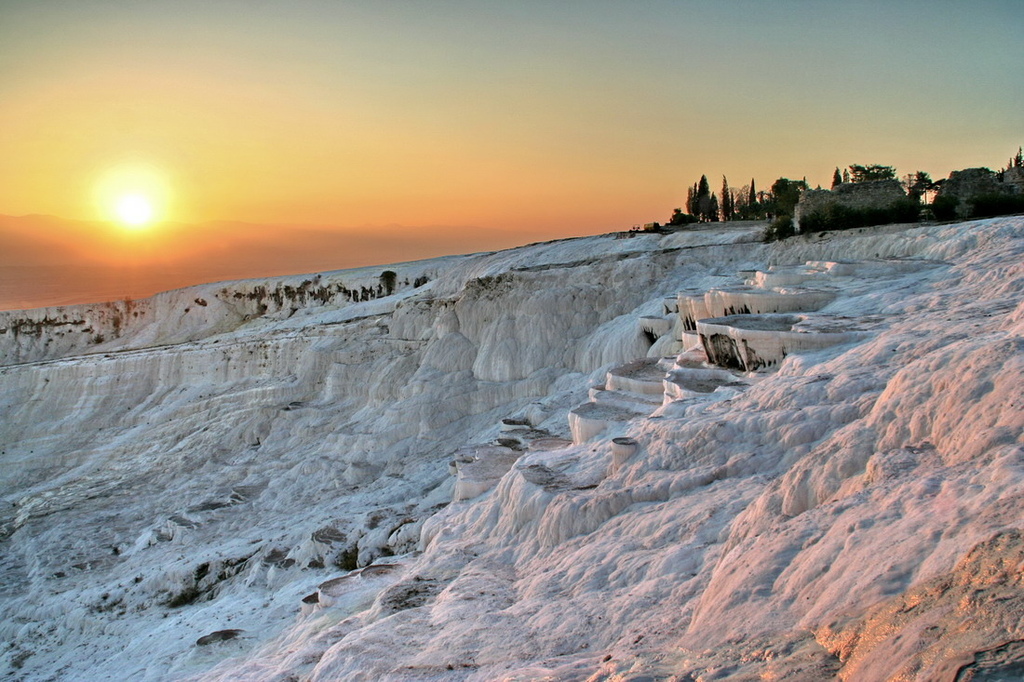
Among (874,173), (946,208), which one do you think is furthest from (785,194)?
(946,208)

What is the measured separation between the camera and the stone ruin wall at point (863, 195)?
941 inches

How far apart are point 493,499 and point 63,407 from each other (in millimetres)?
25881

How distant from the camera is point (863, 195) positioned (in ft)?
78.9

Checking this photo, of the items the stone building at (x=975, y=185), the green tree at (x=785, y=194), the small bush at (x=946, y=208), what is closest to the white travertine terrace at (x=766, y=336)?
the small bush at (x=946, y=208)

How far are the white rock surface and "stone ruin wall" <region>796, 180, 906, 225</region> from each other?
219 centimetres

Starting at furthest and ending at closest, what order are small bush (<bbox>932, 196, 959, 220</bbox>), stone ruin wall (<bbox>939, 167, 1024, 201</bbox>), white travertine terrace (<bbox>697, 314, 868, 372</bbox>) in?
1. stone ruin wall (<bbox>939, 167, 1024, 201</bbox>)
2. small bush (<bbox>932, 196, 959, 220</bbox>)
3. white travertine terrace (<bbox>697, 314, 868, 372</bbox>)

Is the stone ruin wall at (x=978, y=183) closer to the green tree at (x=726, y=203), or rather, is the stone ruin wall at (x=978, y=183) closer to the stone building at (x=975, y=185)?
the stone building at (x=975, y=185)

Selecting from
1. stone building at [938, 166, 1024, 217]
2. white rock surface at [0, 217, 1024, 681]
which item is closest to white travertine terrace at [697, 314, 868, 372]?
white rock surface at [0, 217, 1024, 681]

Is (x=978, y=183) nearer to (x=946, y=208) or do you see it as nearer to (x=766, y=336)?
(x=946, y=208)

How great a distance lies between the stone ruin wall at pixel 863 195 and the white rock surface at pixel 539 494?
2.19 meters

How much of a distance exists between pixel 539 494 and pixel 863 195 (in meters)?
17.9

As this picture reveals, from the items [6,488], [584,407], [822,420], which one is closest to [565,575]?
[822,420]

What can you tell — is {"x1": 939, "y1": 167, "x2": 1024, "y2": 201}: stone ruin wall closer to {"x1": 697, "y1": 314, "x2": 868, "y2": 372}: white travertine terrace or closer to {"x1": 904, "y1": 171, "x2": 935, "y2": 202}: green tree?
{"x1": 904, "y1": 171, "x2": 935, "y2": 202}: green tree

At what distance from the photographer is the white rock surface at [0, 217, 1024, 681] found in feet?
18.4
